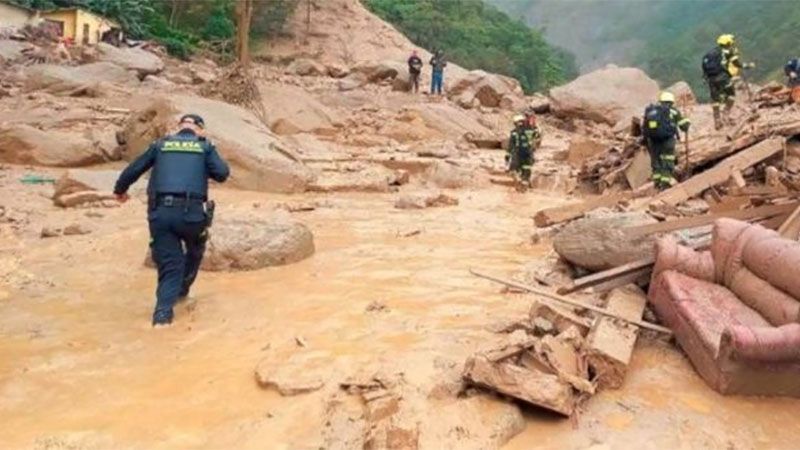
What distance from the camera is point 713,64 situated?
12617 millimetres

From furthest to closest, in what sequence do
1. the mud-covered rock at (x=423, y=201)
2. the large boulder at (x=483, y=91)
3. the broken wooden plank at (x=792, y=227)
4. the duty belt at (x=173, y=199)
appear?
the large boulder at (x=483, y=91), the mud-covered rock at (x=423, y=201), the broken wooden plank at (x=792, y=227), the duty belt at (x=173, y=199)

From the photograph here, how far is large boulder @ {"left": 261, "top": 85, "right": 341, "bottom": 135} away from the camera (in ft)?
56.7

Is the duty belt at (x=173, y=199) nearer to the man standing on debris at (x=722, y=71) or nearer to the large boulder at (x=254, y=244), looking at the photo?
the large boulder at (x=254, y=244)

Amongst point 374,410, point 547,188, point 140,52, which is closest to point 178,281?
point 374,410

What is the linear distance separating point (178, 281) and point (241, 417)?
70.7 inches

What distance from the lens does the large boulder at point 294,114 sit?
1728 cm

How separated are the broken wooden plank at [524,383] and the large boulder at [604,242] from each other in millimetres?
2078

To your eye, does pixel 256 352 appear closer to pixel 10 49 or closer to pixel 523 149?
pixel 523 149

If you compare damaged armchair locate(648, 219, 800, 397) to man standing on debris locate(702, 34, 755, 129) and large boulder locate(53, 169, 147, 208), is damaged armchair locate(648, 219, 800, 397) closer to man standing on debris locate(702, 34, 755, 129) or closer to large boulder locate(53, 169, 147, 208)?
large boulder locate(53, 169, 147, 208)

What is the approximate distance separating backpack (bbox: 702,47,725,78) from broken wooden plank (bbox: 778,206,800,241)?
7.66m

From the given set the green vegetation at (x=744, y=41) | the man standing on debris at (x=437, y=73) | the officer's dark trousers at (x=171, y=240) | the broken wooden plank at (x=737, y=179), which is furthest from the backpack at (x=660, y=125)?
the green vegetation at (x=744, y=41)

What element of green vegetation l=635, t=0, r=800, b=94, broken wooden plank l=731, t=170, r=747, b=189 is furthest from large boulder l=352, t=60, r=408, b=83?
green vegetation l=635, t=0, r=800, b=94

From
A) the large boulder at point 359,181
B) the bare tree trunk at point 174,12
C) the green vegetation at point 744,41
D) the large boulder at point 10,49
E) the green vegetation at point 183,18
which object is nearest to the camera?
the large boulder at point 359,181

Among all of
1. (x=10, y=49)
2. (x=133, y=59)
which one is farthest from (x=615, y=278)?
(x=10, y=49)
